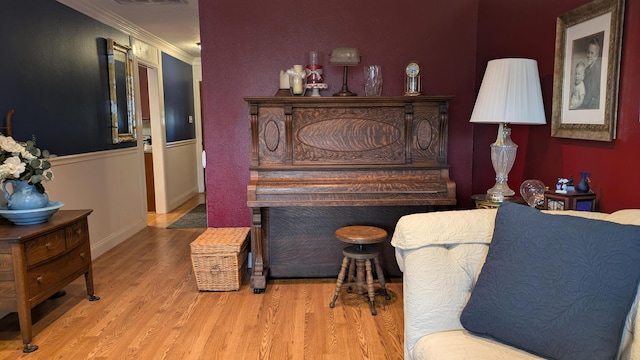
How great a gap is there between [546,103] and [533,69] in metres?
0.33

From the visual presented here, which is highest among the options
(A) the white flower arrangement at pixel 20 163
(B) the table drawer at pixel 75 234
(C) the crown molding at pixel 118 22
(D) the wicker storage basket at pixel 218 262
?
(C) the crown molding at pixel 118 22

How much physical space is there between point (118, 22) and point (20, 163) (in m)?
2.72

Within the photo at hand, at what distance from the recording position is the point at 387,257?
139 inches

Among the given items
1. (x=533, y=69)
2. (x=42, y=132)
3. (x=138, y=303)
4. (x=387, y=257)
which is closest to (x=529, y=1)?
(x=533, y=69)

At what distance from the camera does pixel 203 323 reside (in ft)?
9.14

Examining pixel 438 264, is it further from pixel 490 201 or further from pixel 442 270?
pixel 490 201

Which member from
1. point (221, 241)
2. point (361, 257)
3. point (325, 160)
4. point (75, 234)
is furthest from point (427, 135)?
point (75, 234)

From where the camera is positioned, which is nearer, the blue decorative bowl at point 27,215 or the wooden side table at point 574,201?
the wooden side table at point 574,201

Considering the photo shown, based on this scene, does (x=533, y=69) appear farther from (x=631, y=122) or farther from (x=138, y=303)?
(x=138, y=303)

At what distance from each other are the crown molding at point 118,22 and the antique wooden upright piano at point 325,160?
2042mm

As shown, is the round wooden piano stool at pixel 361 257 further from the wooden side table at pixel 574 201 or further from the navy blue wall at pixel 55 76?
the navy blue wall at pixel 55 76

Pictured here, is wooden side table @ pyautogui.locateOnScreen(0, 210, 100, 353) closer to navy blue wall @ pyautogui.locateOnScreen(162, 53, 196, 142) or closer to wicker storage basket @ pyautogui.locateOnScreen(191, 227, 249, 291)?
wicker storage basket @ pyautogui.locateOnScreen(191, 227, 249, 291)

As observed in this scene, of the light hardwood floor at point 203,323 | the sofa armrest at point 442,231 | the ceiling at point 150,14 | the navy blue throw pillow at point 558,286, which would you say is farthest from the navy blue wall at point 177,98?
the navy blue throw pillow at point 558,286

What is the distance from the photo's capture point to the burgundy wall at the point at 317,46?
3.56 m
